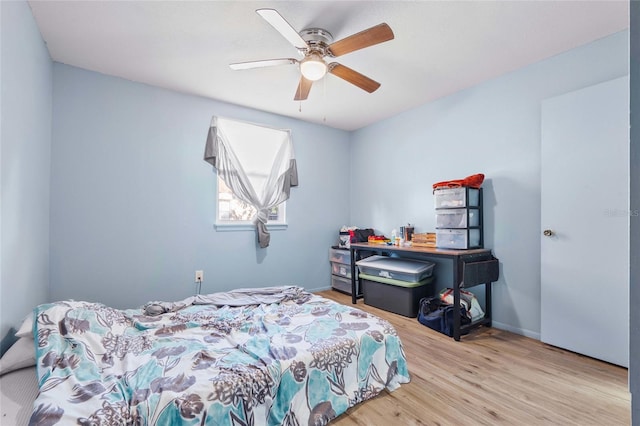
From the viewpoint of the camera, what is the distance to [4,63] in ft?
5.05

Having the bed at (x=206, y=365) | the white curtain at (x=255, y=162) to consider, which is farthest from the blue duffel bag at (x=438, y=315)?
the white curtain at (x=255, y=162)

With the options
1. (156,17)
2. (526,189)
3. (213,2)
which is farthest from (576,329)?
(156,17)

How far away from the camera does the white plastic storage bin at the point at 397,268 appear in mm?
3090

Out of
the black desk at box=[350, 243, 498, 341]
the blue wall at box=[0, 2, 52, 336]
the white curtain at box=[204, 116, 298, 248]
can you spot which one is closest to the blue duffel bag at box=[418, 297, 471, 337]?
the black desk at box=[350, 243, 498, 341]

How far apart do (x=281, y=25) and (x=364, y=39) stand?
0.53 meters

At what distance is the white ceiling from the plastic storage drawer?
2.09 metres

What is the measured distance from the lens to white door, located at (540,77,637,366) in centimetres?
210

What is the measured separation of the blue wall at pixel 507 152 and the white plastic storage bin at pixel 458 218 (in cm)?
15

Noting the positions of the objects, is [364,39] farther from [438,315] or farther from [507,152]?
[438,315]

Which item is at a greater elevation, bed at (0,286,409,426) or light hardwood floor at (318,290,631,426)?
bed at (0,286,409,426)

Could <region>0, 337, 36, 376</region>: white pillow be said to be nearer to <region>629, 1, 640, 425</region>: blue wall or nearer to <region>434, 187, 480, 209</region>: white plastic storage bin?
<region>629, 1, 640, 425</region>: blue wall

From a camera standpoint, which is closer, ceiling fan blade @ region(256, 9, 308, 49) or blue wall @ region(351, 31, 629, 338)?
ceiling fan blade @ region(256, 9, 308, 49)

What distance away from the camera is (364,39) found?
1884 millimetres

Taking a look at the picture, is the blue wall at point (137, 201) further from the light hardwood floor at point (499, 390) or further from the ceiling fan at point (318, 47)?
the light hardwood floor at point (499, 390)
